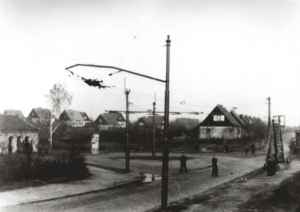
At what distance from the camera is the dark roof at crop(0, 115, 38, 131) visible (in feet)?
135

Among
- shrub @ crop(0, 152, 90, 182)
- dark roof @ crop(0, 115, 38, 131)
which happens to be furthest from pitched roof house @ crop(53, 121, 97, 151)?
shrub @ crop(0, 152, 90, 182)

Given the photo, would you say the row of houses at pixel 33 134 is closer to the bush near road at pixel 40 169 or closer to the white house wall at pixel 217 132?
the bush near road at pixel 40 169

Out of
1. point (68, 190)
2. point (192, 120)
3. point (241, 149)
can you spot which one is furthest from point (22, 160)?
point (192, 120)

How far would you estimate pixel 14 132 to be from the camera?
139 ft

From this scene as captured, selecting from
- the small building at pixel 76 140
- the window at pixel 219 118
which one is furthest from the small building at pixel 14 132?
the window at pixel 219 118

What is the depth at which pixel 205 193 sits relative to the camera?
20297mm

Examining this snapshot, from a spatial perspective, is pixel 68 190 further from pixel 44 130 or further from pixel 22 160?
pixel 44 130

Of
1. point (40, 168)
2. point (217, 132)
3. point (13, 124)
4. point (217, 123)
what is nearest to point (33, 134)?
point (13, 124)

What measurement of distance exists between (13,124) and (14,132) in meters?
1.04

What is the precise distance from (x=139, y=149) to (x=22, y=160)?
113 feet

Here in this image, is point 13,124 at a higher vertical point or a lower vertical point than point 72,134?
higher

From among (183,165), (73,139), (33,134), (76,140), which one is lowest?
(183,165)

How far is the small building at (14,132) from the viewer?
40.1 m

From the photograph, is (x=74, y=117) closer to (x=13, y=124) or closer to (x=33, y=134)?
(x=33, y=134)
